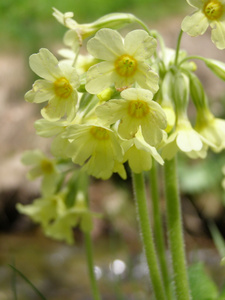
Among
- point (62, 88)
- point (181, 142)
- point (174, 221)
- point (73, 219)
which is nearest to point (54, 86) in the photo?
point (62, 88)

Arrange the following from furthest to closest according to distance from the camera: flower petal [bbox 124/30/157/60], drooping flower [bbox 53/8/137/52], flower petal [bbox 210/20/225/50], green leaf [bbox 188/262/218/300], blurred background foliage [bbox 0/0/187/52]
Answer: blurred background foliage [bbox 0/0/187/52], green leaf [bbox 188/262/218/300], drooping flower [bbox 53/8/137/52], flower petal [bbox 210/20/225/50], flower petal [bbox 124/30/157/60]

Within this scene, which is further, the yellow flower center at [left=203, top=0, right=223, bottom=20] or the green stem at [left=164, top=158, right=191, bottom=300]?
the green stem at [left=164, top=158, right=191, bottom=300]

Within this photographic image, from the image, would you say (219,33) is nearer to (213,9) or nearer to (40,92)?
(213,9)

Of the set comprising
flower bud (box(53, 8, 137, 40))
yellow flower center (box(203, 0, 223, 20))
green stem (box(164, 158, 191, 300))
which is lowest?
green stem (box(164, 158, 191, 300))

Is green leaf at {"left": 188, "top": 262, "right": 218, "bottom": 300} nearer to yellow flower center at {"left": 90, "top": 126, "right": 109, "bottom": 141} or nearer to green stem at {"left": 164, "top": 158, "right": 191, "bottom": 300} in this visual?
green stem at {"left": 164, "top": 158, "right": 191, "bottom": 300}

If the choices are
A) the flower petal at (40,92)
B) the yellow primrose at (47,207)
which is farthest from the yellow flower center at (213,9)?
the yellow primrose at (47,207)

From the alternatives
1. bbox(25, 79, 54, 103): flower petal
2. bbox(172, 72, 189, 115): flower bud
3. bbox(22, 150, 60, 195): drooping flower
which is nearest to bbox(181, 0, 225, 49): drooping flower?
bbox(172, 72, 189, 115): flower bud

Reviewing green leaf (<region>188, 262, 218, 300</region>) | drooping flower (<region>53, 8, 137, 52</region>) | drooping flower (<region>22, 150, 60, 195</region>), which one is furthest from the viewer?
drooping flower (<region>22, 150, 60, 195</region>)
